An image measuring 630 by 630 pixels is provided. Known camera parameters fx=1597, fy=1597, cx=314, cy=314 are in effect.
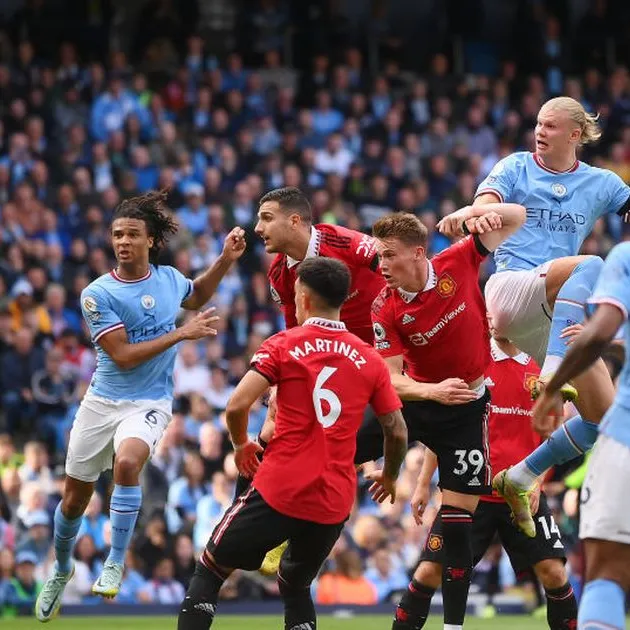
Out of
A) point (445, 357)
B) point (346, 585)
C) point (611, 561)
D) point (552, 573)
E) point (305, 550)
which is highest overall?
point (445, 357)

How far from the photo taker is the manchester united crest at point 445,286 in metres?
10.6

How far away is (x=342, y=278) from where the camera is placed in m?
8.98

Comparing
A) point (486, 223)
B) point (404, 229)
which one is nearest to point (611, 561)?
point (486, 223)

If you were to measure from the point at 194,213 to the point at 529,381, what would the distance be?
10.6 meters

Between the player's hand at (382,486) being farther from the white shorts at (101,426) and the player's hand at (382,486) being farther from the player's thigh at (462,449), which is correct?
the white shorts at (101,426)

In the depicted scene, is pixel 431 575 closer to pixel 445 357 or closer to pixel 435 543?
pixel 435 543

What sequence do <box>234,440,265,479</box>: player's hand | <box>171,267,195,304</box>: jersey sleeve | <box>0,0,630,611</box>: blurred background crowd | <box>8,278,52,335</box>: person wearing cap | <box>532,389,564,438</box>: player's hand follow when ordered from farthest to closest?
<box>8,278,52,335</box>: person wearing cap, <box>0,0,630,611</box>: blurred background crowd, <box>171,267,195,304</box>: jersey sleeve, <box>234,440,265,479</box>: player's hand, <box>532,389,564,438</box>: player's hand

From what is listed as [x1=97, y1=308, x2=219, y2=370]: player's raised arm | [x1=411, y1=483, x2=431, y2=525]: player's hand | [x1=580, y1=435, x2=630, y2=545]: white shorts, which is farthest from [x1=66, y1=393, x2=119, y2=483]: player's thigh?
[x1=580, y1=435, x2=630, y2=545]: white shorts

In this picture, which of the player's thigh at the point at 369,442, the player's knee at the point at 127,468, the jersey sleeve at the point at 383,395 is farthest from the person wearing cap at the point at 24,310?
the jersey sleeve at the point at 383,395

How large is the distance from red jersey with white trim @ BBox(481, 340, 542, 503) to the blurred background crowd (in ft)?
14.2

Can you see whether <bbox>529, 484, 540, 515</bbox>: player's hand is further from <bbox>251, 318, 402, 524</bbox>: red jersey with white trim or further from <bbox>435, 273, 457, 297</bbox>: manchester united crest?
<bbox>251, 318, 402, 524</bbox>: red jersey with white trim

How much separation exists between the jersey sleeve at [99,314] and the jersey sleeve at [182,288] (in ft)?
1.90

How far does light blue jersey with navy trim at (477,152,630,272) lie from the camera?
1078 centimetres

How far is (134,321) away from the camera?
11445 mm
